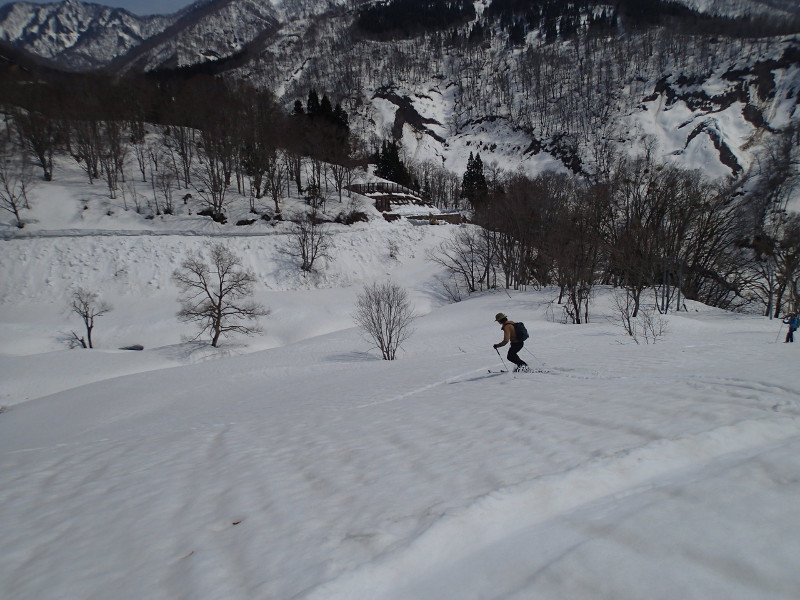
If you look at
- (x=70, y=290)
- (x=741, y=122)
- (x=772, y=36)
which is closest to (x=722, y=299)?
(x=70, y=290)

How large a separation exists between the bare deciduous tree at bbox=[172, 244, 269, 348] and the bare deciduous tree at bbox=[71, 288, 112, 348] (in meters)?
5.22

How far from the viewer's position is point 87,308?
23.8 metres

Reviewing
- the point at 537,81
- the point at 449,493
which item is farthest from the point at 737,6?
the point at 449,493

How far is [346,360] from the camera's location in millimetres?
18641

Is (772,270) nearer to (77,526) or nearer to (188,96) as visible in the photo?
(77,526)

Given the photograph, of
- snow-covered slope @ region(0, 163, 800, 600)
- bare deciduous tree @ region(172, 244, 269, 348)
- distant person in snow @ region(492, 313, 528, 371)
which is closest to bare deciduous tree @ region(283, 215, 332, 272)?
bare deciduous tree @ region(172, 244, 269, 348)

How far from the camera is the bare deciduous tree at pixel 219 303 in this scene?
24.6 meters

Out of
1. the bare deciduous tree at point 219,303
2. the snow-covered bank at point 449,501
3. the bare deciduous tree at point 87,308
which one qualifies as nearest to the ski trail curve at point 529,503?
the snow-covered bank at point 449,501

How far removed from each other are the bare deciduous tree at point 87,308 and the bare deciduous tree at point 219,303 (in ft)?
17.1

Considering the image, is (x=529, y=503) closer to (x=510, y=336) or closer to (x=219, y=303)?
(x=510, y=336)

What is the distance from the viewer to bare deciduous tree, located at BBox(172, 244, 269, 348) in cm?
2459

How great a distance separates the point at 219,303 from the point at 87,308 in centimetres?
895

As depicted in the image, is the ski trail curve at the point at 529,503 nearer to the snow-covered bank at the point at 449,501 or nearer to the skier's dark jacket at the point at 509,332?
the snow-covered bank at the point at 449,501

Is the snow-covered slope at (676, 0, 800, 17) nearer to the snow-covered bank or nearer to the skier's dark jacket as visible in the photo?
the skier's dark jacket
